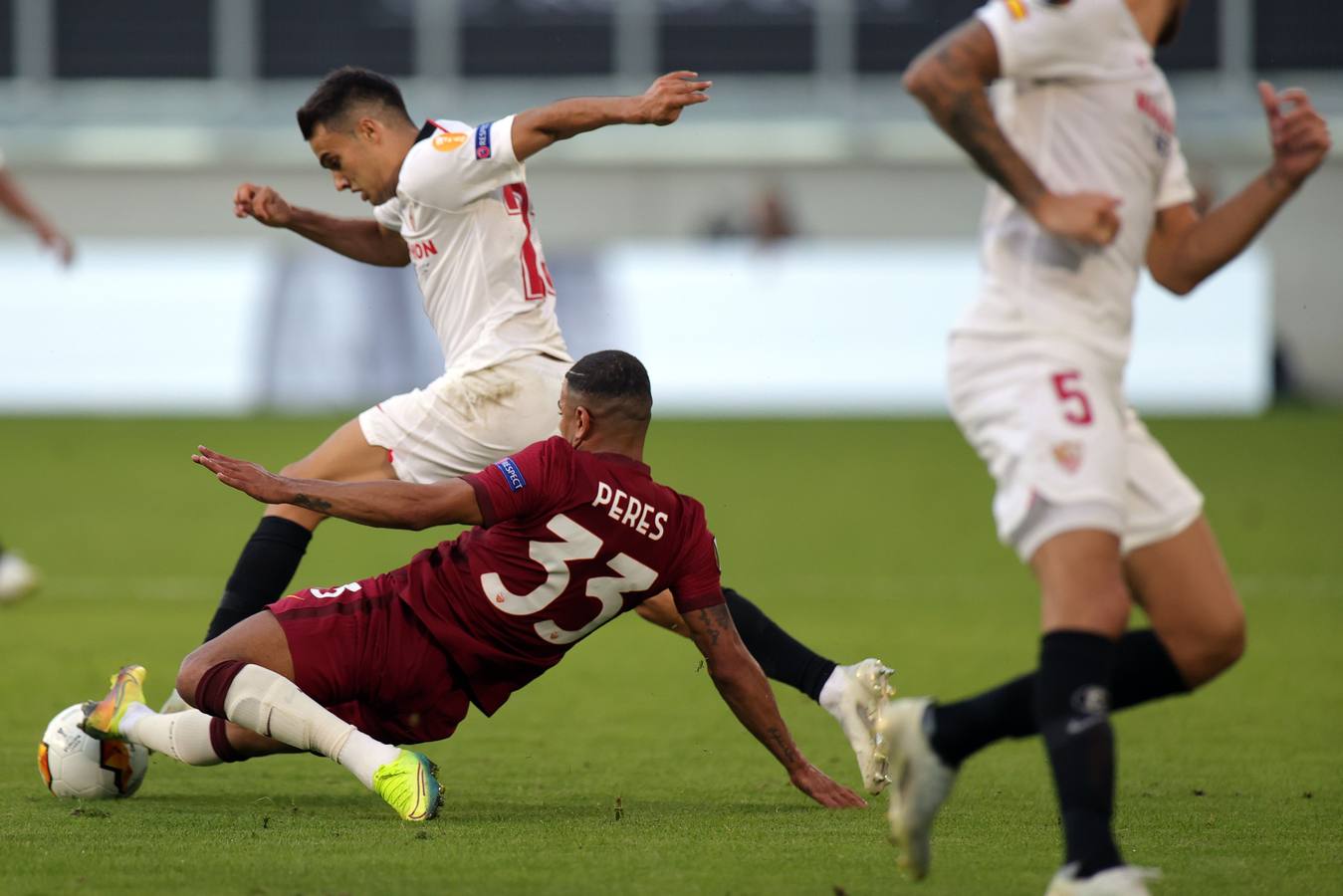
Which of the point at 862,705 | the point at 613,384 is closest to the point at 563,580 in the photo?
the point at 613,384

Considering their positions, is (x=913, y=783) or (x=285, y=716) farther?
(x=285, y=716)

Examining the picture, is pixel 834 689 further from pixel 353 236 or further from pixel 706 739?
pixel 353 236

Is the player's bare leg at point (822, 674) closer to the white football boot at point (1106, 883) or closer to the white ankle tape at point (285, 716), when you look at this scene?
the white ankle tape at point (285, 716)

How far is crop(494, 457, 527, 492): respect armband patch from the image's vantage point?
17.3 ft

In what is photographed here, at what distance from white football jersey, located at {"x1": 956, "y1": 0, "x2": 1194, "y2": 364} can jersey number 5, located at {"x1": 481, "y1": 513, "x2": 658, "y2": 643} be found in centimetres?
142

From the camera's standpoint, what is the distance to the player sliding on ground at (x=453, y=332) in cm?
627

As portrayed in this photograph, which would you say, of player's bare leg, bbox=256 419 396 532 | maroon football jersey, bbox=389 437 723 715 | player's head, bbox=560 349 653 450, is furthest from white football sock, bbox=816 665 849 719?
player's bare leg, bbox=256 419 396 532

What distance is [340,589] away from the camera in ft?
19.4

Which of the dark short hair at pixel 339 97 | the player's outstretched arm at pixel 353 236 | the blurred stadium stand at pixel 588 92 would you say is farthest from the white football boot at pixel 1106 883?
the blurred stadium stand at pixel 588 92

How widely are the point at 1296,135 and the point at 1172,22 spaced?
15.1 inches

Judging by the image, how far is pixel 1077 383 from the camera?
170 inches

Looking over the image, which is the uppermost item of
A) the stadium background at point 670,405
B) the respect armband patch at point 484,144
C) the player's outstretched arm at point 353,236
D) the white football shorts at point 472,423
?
the respect armband patch at point 484,144

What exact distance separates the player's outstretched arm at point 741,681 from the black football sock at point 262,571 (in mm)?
1480

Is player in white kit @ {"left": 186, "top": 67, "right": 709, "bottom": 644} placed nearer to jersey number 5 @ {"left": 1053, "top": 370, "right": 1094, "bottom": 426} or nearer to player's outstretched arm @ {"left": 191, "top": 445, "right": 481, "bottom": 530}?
player's outstretched arm @ {"left": 191, "top": 445, "right": 481, "bottom": 530}
